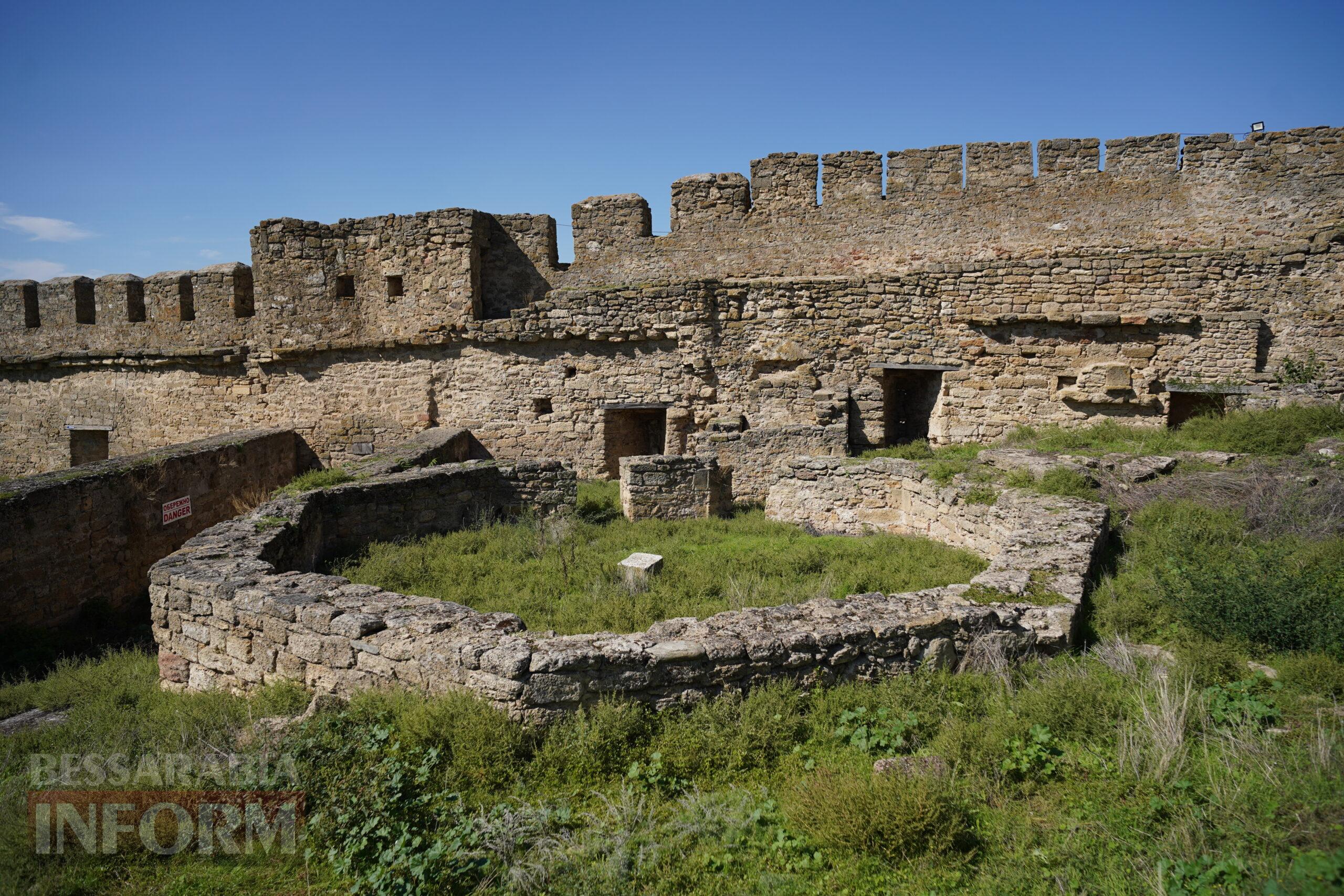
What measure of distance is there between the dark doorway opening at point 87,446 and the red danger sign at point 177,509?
8.07 meters

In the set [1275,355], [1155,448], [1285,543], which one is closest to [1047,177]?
[1275,355]

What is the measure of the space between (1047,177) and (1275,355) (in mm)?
4517

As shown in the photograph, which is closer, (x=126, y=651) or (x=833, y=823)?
(x=833, y=823)

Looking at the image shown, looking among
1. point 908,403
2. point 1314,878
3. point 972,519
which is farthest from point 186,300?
point 1314,878

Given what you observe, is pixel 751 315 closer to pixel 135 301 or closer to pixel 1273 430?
pixel 1273 430

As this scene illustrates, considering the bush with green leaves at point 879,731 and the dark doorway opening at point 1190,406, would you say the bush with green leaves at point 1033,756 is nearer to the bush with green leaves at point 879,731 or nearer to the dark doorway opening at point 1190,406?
the bush with green leaves at point 879,731

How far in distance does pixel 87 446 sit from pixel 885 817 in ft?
59.3

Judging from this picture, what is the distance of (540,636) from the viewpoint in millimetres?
4031

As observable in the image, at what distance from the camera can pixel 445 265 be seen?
12.6 meters

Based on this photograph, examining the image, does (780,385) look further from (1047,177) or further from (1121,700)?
(1121,700)

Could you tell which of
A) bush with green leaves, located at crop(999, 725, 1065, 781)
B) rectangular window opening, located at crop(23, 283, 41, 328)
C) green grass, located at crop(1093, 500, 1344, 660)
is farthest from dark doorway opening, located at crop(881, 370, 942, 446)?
rectangular window opening, located at crop(23, 283, 41, 328)

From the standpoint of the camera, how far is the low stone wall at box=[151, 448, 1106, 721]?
3.80 m

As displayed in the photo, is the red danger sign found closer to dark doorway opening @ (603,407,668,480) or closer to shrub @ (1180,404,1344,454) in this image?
dark doorway opening @ (603,407,668,480)

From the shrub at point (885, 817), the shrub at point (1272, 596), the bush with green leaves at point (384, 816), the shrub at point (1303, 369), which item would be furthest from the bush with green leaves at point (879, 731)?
the shrub at point (1303, 369)
